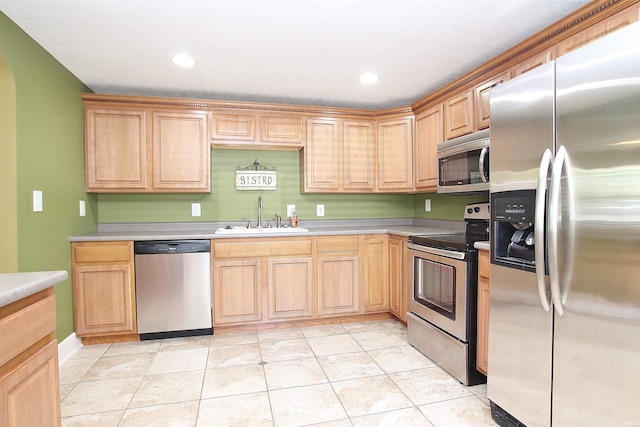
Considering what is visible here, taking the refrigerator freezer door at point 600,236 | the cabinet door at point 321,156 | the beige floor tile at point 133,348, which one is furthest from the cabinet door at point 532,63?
the beige floor tile at point 133,348

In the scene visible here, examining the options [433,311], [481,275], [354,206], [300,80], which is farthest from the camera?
[354,206]

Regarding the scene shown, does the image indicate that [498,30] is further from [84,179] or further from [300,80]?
[84,179]

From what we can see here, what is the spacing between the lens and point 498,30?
7.09 feet

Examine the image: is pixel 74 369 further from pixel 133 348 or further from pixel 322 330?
pixel 322 330

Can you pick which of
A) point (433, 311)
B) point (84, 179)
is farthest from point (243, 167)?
point (433, 311)

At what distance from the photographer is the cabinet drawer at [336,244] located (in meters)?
3.22

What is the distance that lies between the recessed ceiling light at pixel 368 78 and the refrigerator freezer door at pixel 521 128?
1.30 m

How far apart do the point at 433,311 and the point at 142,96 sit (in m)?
3.01

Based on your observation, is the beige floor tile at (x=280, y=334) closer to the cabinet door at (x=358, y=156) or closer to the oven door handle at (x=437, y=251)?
the oven door handle at (x=437, y=251)

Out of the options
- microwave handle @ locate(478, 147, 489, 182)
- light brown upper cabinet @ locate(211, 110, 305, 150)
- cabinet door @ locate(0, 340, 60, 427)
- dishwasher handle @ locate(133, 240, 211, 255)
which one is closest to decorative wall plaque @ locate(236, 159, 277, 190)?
light brown upper cabinet @ locate(211, 110, 305, 150)

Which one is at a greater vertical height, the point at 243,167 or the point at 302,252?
the point at 243,167

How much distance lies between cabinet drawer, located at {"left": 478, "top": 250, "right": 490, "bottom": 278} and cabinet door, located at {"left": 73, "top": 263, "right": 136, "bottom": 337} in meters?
2.63

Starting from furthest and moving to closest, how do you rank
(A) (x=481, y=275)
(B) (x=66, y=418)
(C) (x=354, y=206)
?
(C) (x=354, y=206), (A) (x=481, y=275), (B) (x=66, y=418)

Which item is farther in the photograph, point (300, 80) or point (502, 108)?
point (300, 80)
